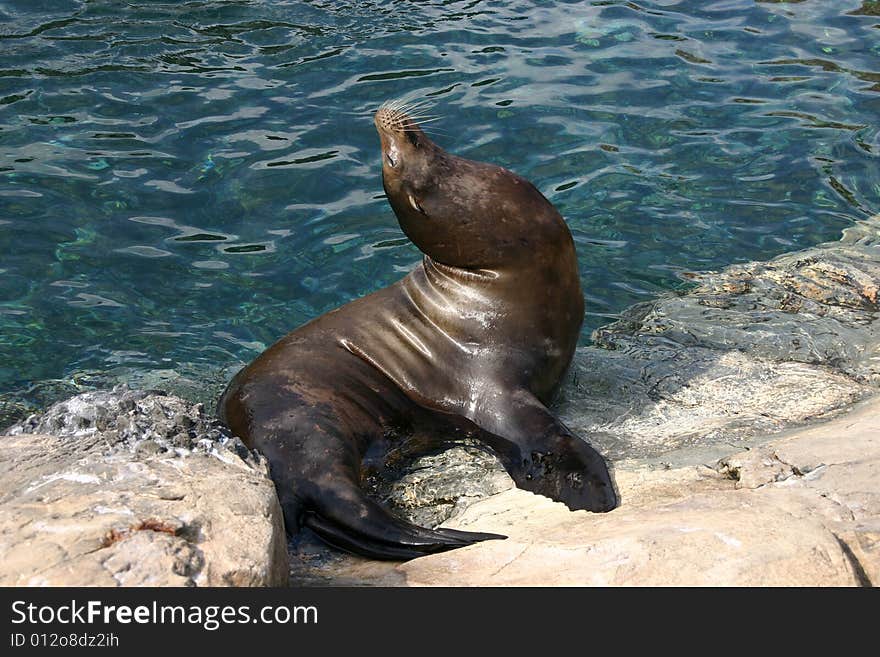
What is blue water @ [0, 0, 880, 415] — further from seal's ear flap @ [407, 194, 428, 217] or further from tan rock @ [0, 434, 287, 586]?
tan rock @ [0, 434, 287, 586]

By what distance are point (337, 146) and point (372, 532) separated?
4.93m

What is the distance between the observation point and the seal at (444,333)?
202 inches

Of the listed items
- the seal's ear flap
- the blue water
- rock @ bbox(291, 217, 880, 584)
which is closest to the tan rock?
rock @ bbox(291, 217, 880, 584)

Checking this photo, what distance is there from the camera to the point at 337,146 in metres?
8.61

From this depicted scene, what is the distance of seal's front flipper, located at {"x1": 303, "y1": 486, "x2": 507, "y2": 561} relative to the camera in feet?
13.2

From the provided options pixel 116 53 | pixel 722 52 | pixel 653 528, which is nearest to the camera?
pixel 653 528

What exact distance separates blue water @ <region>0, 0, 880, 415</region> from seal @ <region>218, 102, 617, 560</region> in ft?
4.06

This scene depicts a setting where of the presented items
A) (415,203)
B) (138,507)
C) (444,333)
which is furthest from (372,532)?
(415,203)

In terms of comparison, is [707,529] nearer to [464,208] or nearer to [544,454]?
[544,454]

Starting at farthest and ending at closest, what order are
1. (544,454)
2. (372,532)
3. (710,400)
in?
(710,400) < (544,454) < (372,532)

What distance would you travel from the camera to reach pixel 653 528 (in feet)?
11.3
